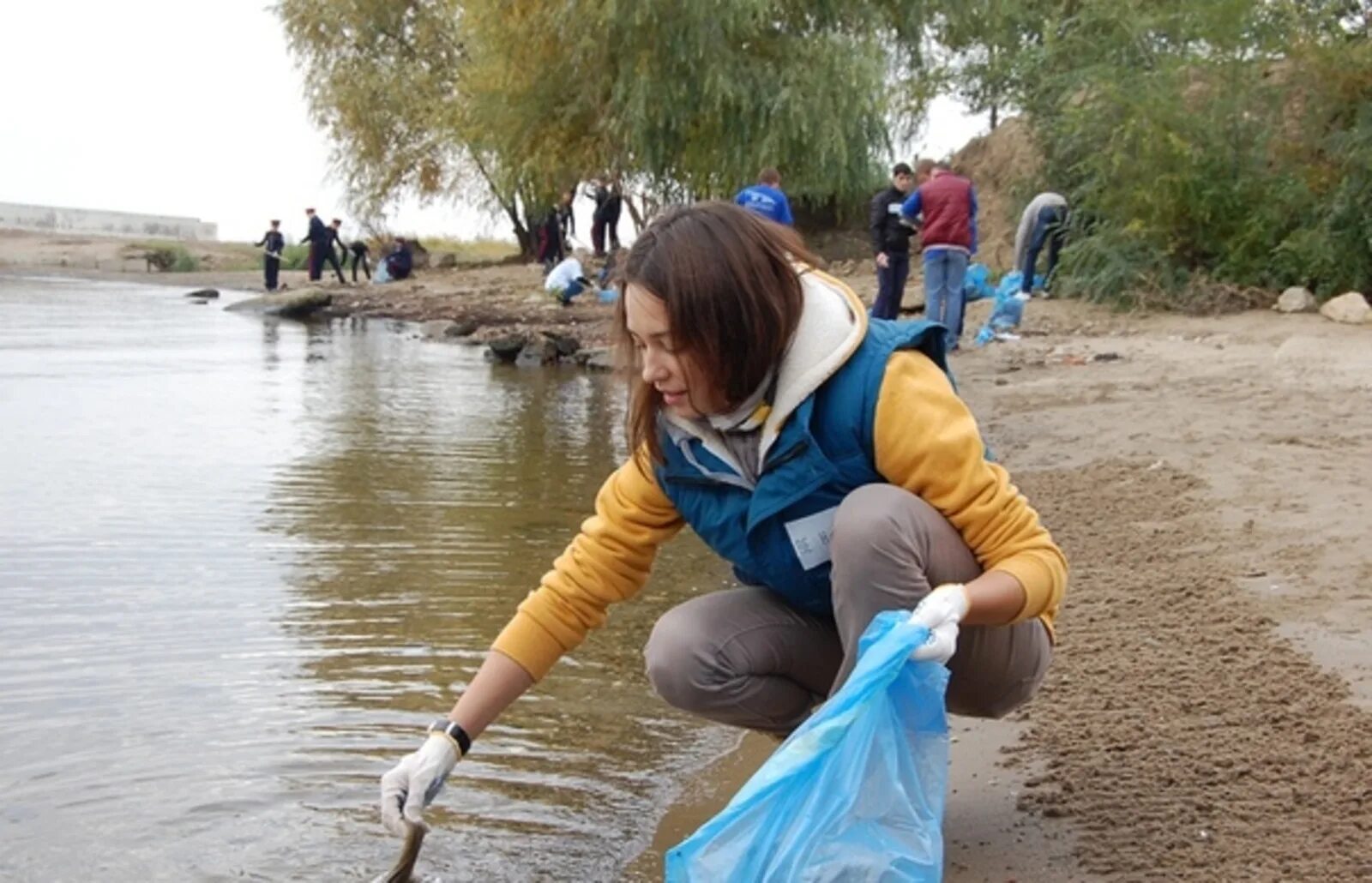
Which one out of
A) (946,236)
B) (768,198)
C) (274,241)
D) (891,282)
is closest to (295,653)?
(946,236)

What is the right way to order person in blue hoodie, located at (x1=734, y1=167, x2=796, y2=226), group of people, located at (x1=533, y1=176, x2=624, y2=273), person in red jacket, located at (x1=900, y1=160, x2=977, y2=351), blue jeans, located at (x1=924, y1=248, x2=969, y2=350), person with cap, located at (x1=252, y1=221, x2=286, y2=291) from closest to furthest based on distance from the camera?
person in red jacket, located at (x1=900, y1=160, x2=977, y2=351) < blue jeans, located at (x1=924, y1=248, x2=969, y2=350) < person in blue hoodie, located at (x1=734, y1=167, x2=796, y2=226) < group of people, located at (x1=533, y1=176, x2=624, y2=273) < person with cap, located at (x1=252, y1=221, x2=286, y2=291)

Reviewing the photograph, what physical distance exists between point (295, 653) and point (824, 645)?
2.21 metres

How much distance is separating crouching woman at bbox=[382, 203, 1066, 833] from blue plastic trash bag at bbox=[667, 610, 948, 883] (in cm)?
9

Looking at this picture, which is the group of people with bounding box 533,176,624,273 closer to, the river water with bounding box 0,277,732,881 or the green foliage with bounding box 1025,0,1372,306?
the green foliage with bounding box 1025,0,1372,306

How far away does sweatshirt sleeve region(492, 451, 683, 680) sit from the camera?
116 inches

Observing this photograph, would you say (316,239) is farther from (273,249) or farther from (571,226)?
(571,226)

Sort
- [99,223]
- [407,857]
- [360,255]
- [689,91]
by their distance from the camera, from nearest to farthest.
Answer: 1. [407,857]
2. [689,91]
3. [360,255]
4. [99,223]

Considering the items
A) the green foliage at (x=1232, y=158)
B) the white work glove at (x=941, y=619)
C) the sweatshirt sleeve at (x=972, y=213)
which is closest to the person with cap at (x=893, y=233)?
the sweatshirt sleeve at (x=972, y=213)

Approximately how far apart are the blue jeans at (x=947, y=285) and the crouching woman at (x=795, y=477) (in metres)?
10.5

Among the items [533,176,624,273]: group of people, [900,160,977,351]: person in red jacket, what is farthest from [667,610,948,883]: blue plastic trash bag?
[533,176,624,273]: group of people

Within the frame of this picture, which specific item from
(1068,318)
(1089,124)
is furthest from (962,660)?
(1089,124)

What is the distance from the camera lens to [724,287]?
8.69 ft

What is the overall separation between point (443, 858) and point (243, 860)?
0.40 metres

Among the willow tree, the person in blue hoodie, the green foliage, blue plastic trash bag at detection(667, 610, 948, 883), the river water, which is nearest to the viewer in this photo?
blue plastic trash bag at detection(667, 610, 948, 883)
